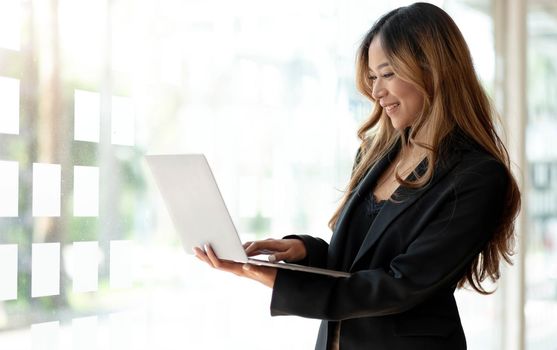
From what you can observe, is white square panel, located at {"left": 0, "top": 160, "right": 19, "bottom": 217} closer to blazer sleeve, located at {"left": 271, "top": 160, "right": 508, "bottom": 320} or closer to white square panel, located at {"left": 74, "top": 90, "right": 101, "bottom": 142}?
white square panel, located at {"left": 74, "top": 90, "right": 101, "bottom": 142}

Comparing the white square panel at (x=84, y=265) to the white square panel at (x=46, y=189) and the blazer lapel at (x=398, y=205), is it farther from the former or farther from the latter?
the blazer lapel at (x=398, y=205)

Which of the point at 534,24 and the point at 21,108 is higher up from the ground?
the point at 534,24

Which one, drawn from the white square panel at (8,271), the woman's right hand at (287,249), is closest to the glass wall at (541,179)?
the woman's right hand at (287,249)

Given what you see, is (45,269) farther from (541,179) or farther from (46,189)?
(541,179)

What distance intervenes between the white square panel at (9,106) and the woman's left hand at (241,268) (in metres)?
0.52

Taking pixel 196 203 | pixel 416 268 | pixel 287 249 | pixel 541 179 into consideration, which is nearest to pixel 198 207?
pixel 196 203

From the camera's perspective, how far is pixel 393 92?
165 cm

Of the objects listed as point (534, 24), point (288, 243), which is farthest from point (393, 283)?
point (534, 24)

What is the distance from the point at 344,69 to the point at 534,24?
6.86ft

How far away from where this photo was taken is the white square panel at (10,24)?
1.69 metres

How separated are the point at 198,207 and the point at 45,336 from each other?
60 cm

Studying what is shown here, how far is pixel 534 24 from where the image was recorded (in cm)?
454

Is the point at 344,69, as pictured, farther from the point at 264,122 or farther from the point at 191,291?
the point at 191,291

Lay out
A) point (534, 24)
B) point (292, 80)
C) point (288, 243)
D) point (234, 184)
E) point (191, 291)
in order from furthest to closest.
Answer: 1. point (534, 24)
2. point (292, 80)
3. point (234, 184)
4. point (191, 291)
5. point (288, 243)
